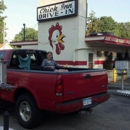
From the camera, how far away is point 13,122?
5406 mm

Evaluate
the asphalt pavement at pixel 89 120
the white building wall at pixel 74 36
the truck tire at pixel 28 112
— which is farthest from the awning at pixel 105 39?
the truck tire at pixel 28 112

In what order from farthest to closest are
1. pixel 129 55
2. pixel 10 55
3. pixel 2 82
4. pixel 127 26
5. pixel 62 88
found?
pixel 127 26 < pixel 129 55 < pixel 10 55 < pixel 2 82 < pixel 62 88

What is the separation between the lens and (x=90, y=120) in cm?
565

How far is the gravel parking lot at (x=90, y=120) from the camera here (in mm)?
5094

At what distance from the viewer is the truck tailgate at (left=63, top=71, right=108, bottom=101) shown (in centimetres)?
441

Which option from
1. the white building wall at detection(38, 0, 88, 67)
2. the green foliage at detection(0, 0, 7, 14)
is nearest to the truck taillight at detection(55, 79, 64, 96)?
the white building wall at detection(38, 0, 88, 67)

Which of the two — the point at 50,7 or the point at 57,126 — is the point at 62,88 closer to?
the point at 57,126

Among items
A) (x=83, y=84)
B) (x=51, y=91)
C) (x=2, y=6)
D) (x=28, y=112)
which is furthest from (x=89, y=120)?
(x=2, y=6)

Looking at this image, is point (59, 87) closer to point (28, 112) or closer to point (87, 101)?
point (87, 101)

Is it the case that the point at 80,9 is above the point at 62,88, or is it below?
above

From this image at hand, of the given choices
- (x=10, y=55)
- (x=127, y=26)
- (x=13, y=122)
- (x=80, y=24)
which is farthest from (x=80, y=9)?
(x=127, y=26)

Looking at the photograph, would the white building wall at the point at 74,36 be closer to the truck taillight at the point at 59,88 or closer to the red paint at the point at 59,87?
the red paint at the point at 59,87

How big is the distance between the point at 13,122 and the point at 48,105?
59.1 inches

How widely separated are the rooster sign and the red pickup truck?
37.8 feet
